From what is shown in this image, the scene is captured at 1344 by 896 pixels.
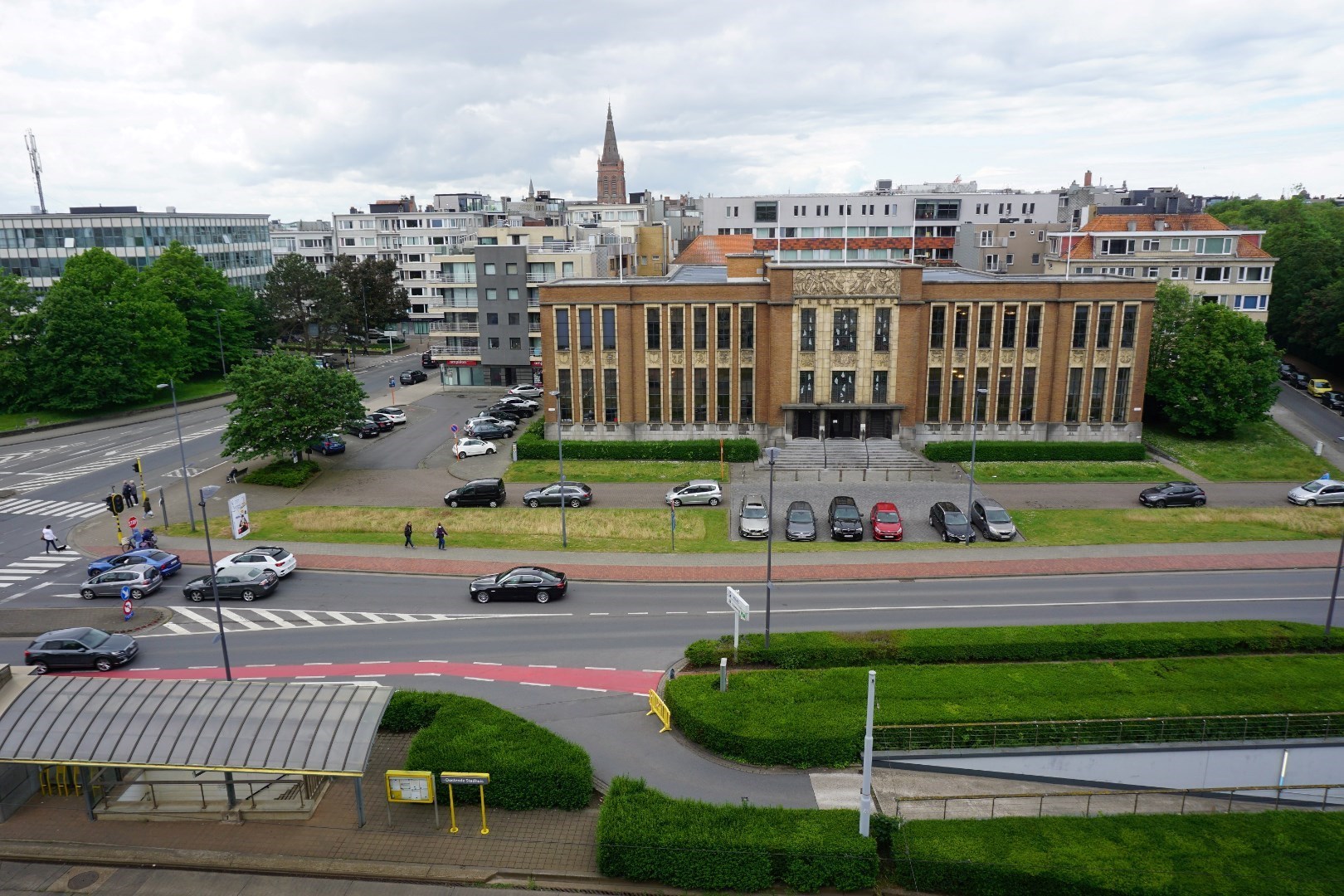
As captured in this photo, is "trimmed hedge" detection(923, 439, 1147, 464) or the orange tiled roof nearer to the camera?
"trimmed hedge" detection(923, 439, 1147, 464)

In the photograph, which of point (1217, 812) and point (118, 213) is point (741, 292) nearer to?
point (1217, 812)

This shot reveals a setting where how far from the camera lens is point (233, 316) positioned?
305 ft

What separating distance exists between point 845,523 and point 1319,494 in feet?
90.3

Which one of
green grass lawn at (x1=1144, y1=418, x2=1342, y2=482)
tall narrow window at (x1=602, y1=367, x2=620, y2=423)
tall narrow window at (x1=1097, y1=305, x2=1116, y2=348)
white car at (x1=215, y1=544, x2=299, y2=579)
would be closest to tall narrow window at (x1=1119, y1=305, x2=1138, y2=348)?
tall narrow window at (x1=1097, y1=305, x2=1116, y2=348)

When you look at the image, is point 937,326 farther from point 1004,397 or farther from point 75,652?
point 75,652

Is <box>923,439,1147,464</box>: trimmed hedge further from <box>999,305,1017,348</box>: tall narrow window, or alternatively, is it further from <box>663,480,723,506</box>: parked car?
<box>663,480,723,506</box>: parked car

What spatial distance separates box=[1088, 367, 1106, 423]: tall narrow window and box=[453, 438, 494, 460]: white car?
42.8 m

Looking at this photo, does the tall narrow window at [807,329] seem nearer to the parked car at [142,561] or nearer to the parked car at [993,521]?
the parked car at [993,521]

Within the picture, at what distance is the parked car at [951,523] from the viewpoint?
148 feet

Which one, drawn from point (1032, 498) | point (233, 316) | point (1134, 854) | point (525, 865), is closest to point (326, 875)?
point (525, 865)

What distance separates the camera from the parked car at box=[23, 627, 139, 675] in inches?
1297

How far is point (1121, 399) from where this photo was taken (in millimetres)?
61281

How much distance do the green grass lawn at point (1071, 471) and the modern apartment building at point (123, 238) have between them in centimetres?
8595

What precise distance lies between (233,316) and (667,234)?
2113 inches
